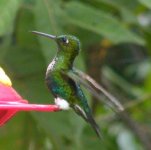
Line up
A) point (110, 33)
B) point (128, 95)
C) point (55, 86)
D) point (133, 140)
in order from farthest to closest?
point (133, 140), point (128, 95), point (110, 33), point (55, 86)

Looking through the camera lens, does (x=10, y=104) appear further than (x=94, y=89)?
No

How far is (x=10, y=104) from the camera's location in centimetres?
168

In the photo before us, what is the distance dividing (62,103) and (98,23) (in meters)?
0.81

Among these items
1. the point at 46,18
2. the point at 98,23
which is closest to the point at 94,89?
the point at 46,18

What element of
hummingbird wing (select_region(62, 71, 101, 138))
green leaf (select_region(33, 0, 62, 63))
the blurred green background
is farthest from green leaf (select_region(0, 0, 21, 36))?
hummingbird wing (select_region(62, 71, 101, 138))

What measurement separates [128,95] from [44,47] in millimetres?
1651

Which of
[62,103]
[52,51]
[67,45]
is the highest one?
[67,45]

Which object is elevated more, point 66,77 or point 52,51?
point 66,77

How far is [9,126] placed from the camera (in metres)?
2.91

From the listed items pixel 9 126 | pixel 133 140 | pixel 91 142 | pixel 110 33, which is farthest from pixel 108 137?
pixel 133 140

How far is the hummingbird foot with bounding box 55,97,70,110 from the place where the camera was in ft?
6.05

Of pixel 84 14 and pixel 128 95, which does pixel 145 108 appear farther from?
pixel 84 14

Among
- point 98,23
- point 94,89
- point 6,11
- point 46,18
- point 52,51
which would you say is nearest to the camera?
point 94,89

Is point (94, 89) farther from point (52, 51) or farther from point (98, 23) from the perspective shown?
point (98, 23)
